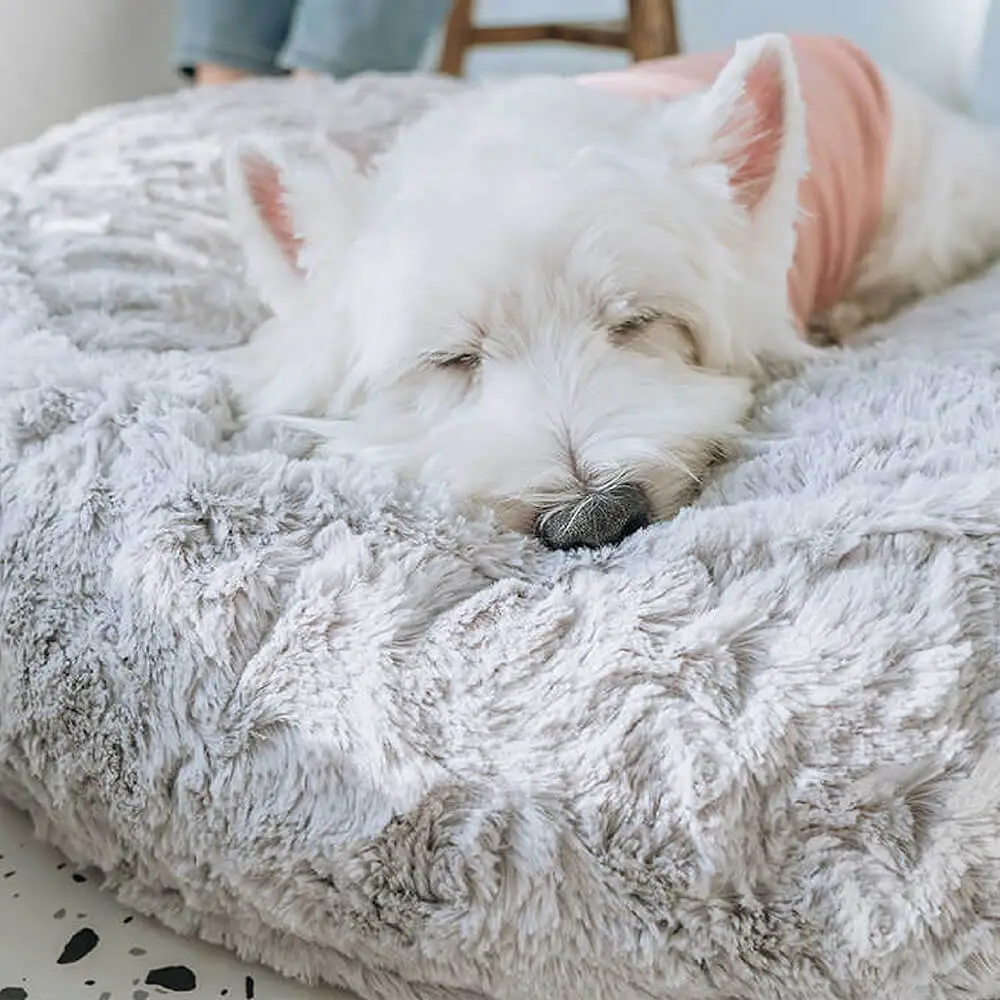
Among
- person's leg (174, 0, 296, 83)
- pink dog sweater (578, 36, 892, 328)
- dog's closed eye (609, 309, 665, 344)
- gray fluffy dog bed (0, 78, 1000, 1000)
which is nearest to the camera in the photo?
gray fluffy dog bed (0, 78, 1000, 1000)

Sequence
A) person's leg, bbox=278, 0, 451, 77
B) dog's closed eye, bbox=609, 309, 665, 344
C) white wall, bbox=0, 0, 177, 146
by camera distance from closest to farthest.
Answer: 1. dog's closed eye, bbox=609, 309, 665, 344
2. person's leg, bbox=278, 0, 451, 77
3. white wall, bbox=0, 0, 177, 146

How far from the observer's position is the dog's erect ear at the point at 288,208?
1.11 metres

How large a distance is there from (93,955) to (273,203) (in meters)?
0.64

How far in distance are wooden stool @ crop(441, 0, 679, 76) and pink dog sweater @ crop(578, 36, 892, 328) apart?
38.6 inches

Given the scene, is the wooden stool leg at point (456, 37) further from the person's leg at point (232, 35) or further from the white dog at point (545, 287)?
the white dog at point (545, 287)

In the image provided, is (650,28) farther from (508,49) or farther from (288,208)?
(288,208)

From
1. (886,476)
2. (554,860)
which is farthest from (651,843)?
(886,476)

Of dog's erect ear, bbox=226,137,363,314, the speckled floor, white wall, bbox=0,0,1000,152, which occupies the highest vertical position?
dog's erect ear, bbox=226,137,363,314

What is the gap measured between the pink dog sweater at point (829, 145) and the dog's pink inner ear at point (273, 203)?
1.38ft

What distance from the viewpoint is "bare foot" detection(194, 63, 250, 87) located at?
7.68 ft

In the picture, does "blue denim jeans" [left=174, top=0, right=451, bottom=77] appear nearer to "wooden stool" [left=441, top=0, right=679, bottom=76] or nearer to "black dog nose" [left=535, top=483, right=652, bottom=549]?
"wooden stool" [left=441, top=0, right=679, bottom=76]

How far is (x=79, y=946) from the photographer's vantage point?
822 mm

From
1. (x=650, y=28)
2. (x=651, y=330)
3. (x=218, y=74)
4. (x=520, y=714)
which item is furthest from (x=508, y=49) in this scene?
(x=520, y=714)

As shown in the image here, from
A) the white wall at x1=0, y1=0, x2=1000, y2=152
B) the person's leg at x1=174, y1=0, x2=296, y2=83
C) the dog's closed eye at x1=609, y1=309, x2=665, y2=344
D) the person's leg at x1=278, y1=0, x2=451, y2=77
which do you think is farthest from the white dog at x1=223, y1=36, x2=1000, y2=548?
the white wall at x1=0, y1=0, x2=1000, y2=152
